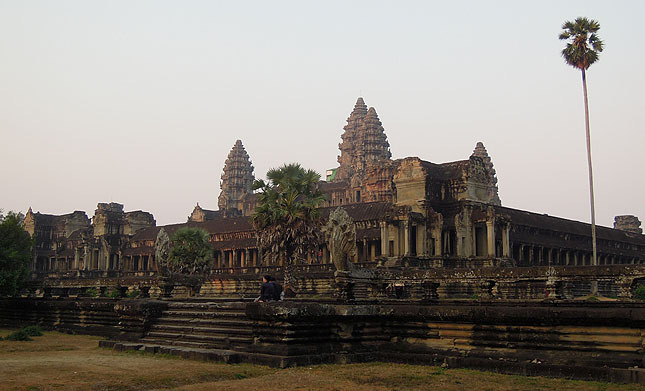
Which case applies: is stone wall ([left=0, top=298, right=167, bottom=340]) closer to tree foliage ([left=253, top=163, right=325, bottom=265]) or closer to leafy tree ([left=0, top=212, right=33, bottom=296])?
leafy tree ([left=0, top=212, right=33, bottom=296])

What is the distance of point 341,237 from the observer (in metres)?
18.9

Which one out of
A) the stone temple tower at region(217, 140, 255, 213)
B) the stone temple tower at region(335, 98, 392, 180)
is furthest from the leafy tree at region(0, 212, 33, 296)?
the stone temple tower at region(217, 140, 255, 213)

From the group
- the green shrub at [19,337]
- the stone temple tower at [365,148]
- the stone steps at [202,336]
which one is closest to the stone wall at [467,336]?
the stone steps at [202,336]

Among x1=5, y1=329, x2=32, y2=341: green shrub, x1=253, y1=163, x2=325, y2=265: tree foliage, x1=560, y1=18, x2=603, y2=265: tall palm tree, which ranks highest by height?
x1=560, y1=18, x2=603, y2=265: tall palm tree

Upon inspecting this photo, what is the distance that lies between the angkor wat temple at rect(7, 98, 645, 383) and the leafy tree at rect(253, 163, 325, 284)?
1387 mm

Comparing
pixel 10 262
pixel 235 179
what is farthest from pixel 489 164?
pixel 10 262

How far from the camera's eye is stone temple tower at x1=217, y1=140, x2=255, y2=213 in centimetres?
12800

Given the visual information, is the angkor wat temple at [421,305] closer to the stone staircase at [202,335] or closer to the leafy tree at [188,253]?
the stone staircase at [202,335]

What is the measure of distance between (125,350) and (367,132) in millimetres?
99370

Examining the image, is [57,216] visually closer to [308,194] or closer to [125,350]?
[308,194]

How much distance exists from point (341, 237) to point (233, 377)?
22.8ft

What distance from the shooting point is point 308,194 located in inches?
1626

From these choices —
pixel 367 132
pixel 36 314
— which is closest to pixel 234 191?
pixel 367 132

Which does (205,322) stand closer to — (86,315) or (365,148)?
(86,315)
